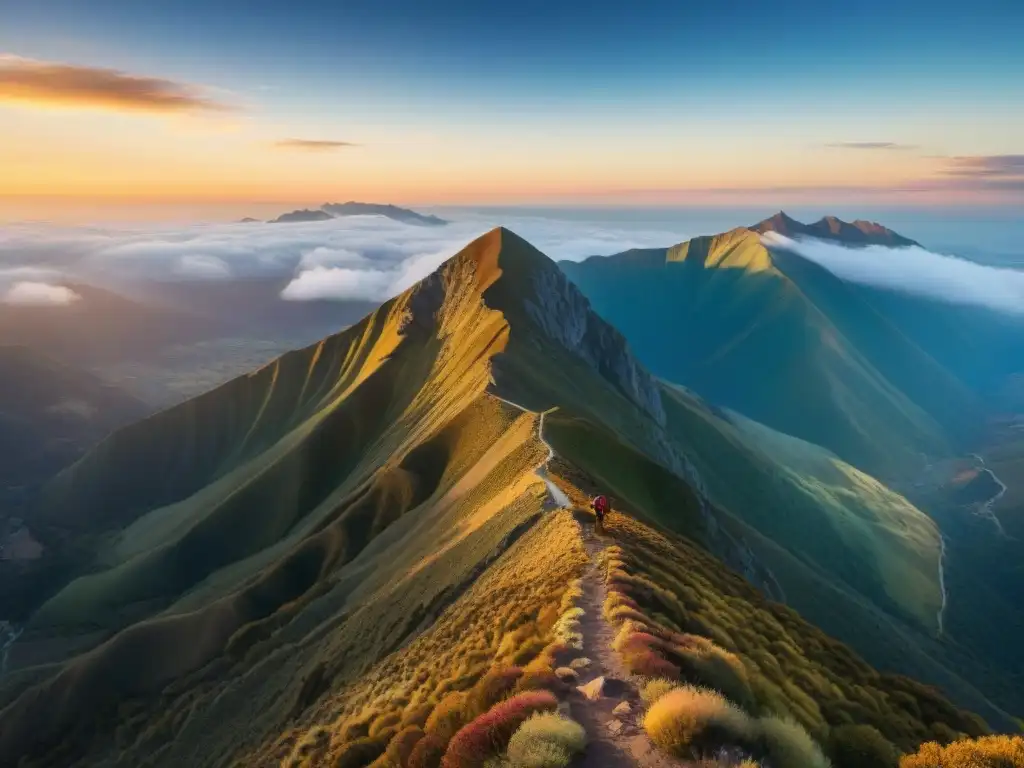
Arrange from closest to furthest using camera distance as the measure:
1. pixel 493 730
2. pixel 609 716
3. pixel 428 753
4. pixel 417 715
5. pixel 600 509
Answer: pixel 493 730, pixel 609 716, pixel 428 753, pixel 417 715, pixel 600 509

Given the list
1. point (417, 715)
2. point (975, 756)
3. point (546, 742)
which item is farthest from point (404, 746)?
point (975, 756)

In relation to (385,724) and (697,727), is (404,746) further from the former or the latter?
(697,727)

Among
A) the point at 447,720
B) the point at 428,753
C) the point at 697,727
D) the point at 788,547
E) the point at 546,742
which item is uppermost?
the point at 697,727

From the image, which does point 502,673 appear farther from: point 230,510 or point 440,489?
point 230,510

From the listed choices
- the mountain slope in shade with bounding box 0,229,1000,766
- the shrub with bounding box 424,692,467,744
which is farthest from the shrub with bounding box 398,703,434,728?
the shrub with bounding box 424,692,467,744

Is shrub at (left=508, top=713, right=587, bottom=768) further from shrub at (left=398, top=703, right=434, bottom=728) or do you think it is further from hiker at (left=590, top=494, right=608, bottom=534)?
hiker at (left=590, top=494, right=608, bottom=534)

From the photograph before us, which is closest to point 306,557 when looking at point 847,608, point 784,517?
point 847,608
